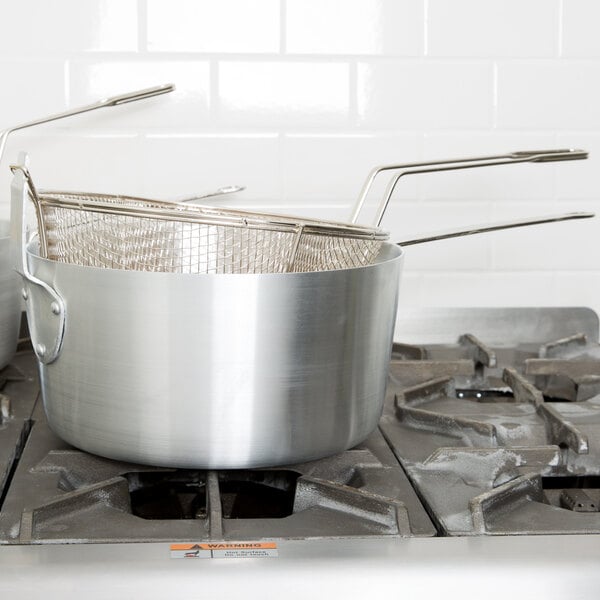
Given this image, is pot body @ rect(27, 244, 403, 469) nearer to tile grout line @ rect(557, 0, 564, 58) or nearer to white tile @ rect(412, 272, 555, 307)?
white tile @ rect(412, 272, 555, 307)

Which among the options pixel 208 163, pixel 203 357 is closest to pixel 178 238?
pixel 203 357

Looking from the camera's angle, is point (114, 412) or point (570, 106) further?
point (570, 106)

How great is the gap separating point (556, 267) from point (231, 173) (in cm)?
50

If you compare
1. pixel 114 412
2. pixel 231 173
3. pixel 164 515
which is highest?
pixel 231 173

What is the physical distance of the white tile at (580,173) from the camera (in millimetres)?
1362

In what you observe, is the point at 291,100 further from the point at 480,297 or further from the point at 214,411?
the point at 214,411

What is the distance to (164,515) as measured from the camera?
821 millimetres

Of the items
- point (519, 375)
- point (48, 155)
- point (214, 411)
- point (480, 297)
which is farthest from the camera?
point (480, 297)

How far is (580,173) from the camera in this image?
1374 millimetres

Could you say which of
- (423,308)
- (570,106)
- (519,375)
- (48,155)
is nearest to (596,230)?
(570,106)

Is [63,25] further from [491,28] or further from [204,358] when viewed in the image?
[204,358]

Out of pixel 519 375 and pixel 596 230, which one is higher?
pixel 596 230

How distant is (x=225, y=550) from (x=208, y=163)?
76 centimetres

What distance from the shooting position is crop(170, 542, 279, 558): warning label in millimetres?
630
